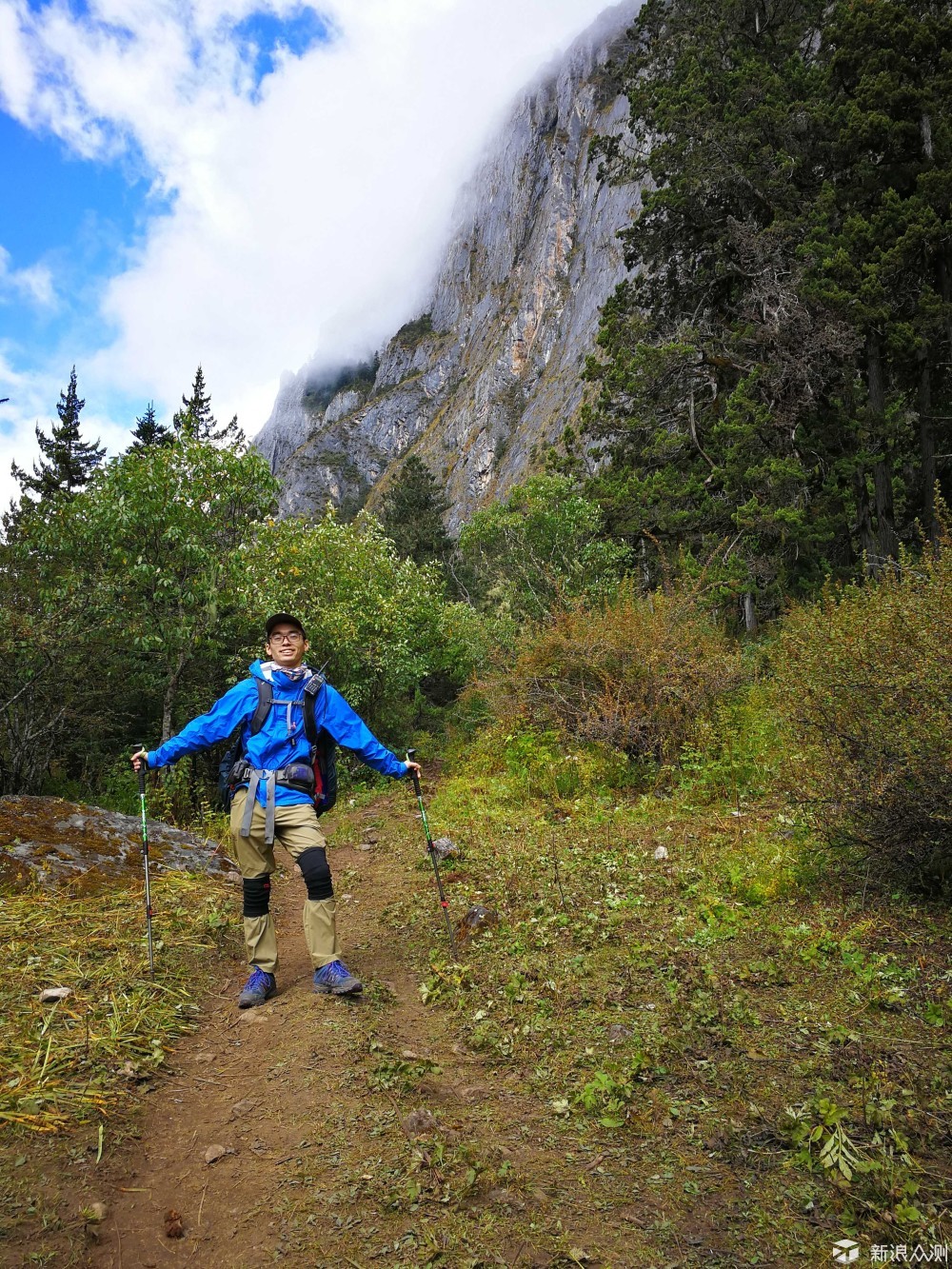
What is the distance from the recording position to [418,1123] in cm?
295

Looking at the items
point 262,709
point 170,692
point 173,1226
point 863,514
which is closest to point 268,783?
point 262,709

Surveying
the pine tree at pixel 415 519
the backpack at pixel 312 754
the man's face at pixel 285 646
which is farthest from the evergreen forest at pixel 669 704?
the pine tree at pixel 415 519

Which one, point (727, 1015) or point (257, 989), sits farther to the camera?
point (257, 989)

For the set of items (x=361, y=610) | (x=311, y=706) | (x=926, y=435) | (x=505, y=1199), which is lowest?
(x=505, y=1199)

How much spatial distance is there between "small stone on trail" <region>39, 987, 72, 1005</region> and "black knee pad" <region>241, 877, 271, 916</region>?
1.02 metres

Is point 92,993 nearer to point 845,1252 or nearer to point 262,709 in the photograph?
point 262,709

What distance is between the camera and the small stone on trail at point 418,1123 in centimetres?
292

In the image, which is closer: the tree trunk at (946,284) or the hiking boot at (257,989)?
the hiking boot at (257,989)

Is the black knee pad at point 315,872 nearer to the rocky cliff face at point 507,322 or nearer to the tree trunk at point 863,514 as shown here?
the tree trunk at point 863,514

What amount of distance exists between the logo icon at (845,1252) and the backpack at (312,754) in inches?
130

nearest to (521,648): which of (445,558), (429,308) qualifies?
(445,558)

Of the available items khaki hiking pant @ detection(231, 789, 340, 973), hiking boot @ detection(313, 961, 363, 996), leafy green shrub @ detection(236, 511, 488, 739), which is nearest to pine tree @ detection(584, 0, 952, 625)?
leafy green shrub @ detection(236, 511, 488, 739)

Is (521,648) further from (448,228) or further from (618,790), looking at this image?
(448,228)

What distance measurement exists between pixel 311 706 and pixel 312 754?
1.04ft
